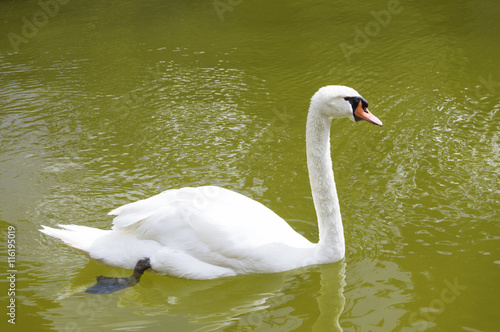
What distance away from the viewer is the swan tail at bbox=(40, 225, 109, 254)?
16.6ft

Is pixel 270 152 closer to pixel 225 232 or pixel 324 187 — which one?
pixel 324 187

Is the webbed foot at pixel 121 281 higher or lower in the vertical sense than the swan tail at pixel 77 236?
lower

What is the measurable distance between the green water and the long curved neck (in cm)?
23

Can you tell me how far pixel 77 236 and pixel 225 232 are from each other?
4.16 feet

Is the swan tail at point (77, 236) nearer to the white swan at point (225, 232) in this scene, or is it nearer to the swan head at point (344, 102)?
the white swan at point (225, 232)

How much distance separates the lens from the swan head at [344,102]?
4746 mm

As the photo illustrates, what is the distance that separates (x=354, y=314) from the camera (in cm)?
451

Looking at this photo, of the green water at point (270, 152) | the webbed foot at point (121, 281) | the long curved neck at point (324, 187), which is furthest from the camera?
the long curved neck at point (324, 187)

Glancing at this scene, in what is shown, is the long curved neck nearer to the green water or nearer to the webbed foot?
the green water

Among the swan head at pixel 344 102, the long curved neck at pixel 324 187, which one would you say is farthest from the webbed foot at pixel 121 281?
the swan head at pixel 344 102

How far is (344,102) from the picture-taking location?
15.6ft

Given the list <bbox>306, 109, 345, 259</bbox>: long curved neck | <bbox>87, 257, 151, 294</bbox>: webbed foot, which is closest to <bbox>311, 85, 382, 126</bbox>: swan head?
<bbox>306, 109, 345, 259</bbox>: long curved neck

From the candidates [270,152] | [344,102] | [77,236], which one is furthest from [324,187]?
[270,152]

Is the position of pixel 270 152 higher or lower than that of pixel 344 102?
lower
